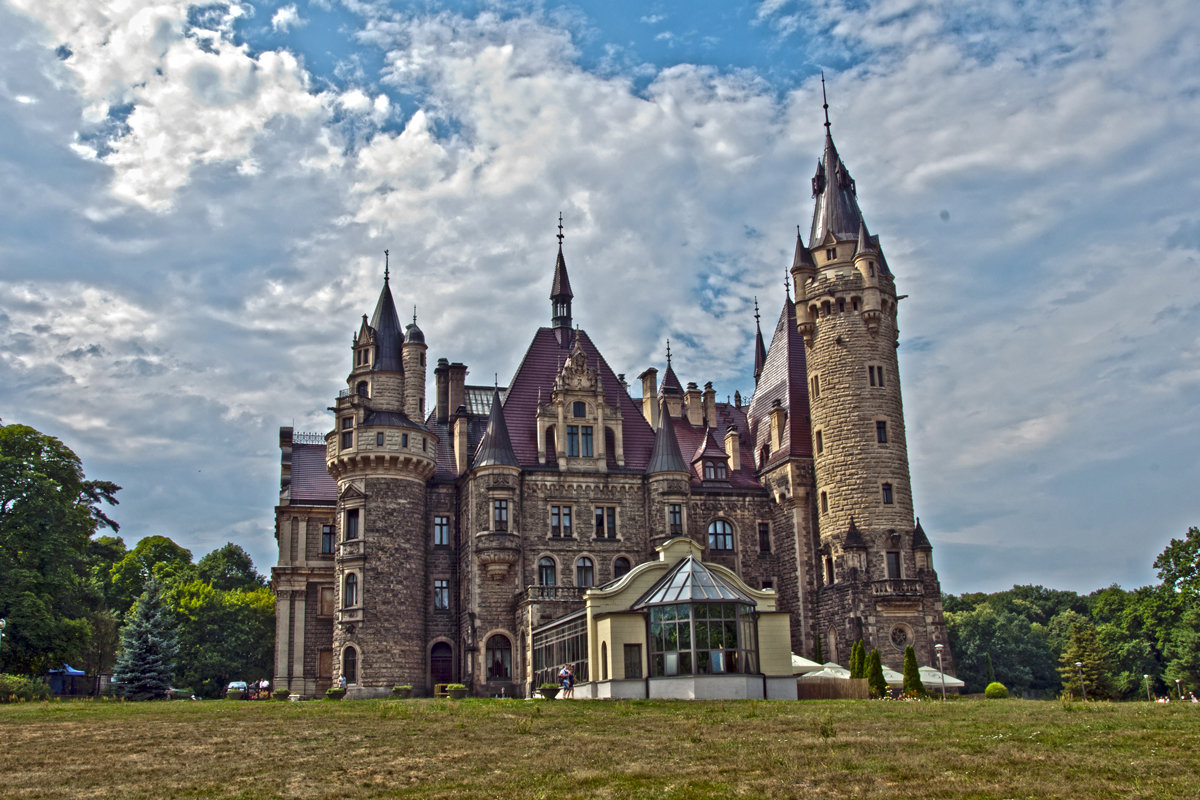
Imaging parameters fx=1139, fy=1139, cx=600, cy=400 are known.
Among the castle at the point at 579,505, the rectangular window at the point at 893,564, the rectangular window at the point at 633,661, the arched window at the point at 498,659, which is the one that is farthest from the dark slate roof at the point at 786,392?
the rectangular window at the point at 633,661

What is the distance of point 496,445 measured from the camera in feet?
169

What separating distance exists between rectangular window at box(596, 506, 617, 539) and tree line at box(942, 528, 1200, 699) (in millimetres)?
29674

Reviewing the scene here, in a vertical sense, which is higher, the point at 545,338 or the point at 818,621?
the point at 545,338

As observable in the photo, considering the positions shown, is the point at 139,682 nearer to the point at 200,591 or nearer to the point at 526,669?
the point at 526,669

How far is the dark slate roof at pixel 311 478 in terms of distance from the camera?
59094mm

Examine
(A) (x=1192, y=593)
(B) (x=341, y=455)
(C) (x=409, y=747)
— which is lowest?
(C) (x=409, y=747)

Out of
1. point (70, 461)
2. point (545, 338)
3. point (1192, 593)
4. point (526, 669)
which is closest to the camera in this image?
point (526, 669)

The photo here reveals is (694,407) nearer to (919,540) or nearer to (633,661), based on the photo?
(919,540)

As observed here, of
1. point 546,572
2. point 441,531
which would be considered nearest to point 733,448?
point 546,572

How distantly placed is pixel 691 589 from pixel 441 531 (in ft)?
61.4

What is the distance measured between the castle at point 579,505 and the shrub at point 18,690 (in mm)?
12293

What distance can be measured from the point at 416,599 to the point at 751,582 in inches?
620

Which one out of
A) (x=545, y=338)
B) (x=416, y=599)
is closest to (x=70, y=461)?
(x=416, y=599)

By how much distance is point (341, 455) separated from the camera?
2035 inches
